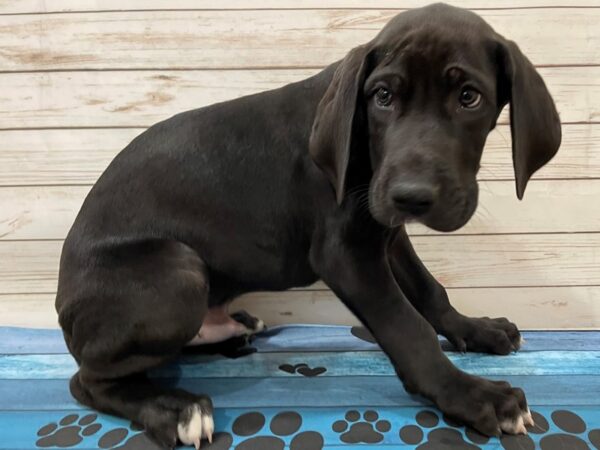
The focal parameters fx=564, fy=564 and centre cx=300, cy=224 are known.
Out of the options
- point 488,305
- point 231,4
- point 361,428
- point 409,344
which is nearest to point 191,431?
point 361,428

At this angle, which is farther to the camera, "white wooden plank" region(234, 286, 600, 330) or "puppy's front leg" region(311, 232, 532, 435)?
"white wooden plank" region(234, 286, 600, 330)

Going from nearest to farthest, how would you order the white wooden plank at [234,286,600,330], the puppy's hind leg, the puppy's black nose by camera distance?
the puppy's black nose → the puppy's hind leg → the white wooden plank at [234,286,600,330]

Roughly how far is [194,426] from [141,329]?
315 mm

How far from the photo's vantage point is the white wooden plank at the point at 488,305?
8.12 ft

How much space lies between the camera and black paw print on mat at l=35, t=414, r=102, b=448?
164 centimetres

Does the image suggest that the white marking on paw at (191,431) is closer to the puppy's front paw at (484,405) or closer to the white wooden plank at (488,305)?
the puppy's front paw at (484,405)

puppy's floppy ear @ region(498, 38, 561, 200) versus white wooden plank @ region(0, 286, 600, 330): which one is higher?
puppy's floppy ear @ region(498, 38, 561, 200)

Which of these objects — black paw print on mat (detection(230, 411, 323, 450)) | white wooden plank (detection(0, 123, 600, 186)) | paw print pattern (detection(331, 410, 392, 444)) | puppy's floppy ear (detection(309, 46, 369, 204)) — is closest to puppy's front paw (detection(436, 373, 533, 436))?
paw print pattern (detection(331, 410, 392, 444))

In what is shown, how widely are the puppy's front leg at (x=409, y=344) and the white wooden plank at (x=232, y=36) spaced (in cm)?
95

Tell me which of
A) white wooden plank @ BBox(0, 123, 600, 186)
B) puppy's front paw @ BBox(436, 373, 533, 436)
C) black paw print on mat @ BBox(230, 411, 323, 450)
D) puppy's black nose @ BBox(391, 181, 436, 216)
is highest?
puppy's black nose @ BBox(391, 181, 436, 216)

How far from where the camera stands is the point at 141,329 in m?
1.64

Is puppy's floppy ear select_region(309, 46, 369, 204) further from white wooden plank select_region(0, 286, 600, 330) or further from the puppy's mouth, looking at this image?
white wooden plank select_region(0, 286, 600, 330)

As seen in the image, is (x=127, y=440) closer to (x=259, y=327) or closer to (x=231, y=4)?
(x=259, y=327)

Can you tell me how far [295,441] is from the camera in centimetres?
158
